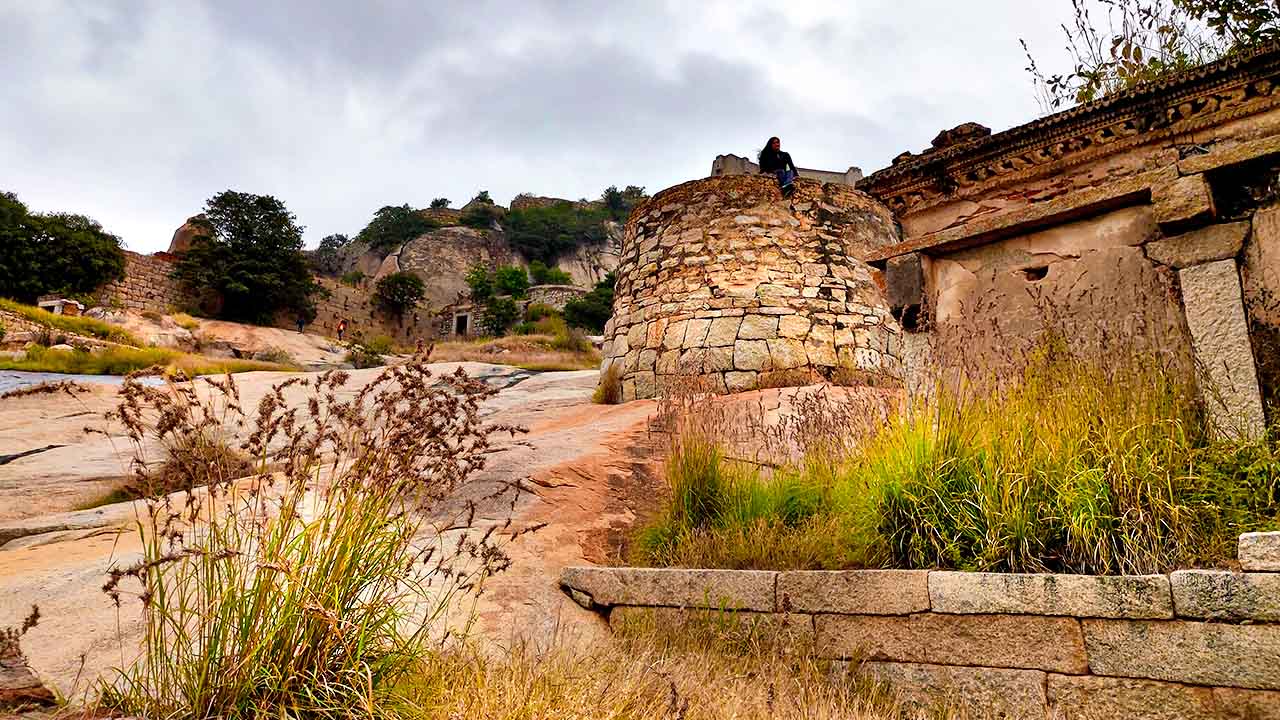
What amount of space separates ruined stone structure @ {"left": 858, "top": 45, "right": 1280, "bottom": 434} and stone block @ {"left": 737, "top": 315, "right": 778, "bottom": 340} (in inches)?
140

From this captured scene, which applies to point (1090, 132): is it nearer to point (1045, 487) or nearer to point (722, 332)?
point (722, 332)

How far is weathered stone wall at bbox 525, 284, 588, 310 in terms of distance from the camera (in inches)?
1384

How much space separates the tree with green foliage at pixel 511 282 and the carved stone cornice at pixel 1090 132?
31.6m

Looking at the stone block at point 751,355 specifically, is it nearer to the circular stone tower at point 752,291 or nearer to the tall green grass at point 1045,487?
the circular stone tower at point 752,291

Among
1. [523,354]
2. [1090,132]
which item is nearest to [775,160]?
[1090,132]

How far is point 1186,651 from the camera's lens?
2740 mm

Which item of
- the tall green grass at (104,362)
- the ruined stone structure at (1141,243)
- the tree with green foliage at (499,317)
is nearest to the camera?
the ruined stone structure at (1141,243)

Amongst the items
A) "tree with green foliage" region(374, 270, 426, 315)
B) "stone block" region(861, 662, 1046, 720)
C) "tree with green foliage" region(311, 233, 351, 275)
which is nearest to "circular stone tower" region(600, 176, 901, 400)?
"stone block" region(861, 662, 1046, 720)

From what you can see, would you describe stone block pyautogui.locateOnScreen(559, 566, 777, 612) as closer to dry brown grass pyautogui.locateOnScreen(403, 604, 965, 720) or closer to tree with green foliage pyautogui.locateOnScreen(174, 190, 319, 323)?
dry brown grass pyautogui.locateOnScreen(403, 604, 965, 720)

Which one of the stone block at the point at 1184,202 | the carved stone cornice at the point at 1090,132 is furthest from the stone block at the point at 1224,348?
the carved stone cornice at the point at 1090,132

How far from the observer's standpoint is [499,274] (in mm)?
39375

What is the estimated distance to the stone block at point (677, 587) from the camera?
3.83m

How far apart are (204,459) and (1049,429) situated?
3388 millimetres

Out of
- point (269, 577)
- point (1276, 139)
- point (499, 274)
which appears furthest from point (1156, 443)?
point (499, 274)
